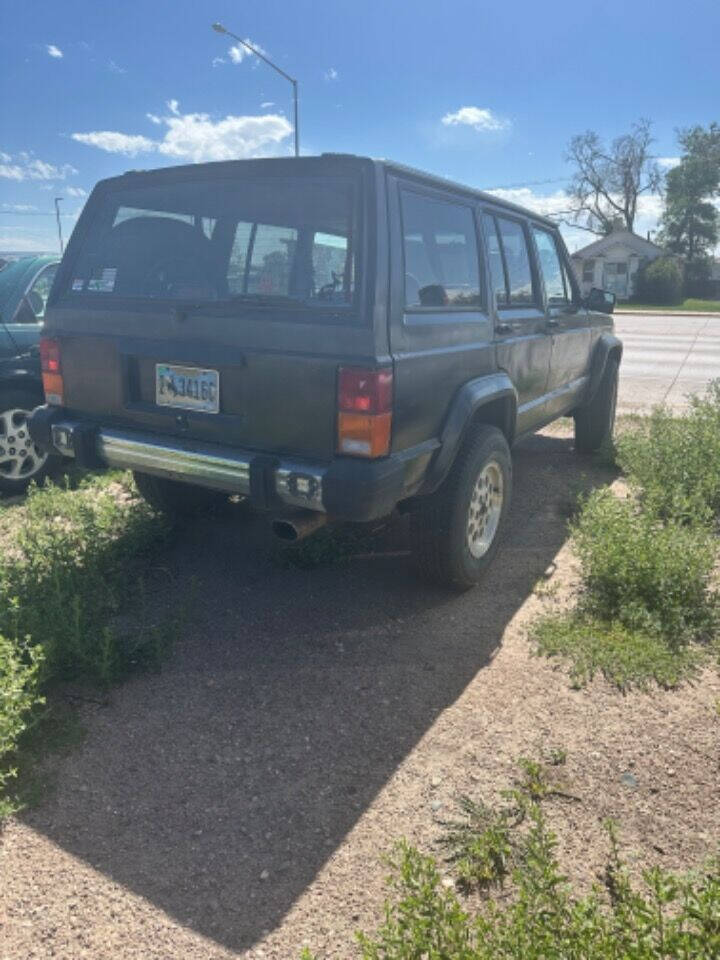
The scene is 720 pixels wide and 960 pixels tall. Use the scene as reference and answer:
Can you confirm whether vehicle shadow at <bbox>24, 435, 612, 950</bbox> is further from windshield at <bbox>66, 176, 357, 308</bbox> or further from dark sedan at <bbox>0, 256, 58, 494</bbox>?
dark sedan at <bbox>0, 256, 58, 494</bbox>

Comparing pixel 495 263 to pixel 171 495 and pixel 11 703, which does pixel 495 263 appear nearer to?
pixel 171 495

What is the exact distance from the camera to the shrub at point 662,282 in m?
44.6

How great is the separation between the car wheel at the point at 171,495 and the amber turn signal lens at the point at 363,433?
1.81 m

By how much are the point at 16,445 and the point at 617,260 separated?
53166 mm

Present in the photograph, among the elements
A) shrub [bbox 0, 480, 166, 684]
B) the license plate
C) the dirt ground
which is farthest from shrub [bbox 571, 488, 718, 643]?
shrub [bbox 0, 480, 166, 684]

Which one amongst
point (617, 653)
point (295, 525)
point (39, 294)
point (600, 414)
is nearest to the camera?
point (295, 525)

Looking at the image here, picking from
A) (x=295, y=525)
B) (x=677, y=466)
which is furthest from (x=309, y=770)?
(x=677, y=466)

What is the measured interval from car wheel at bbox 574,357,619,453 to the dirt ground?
3.09 meters

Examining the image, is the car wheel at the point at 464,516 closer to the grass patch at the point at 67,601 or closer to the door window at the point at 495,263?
the door window at the point at 495,263

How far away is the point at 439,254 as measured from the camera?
3496 millimetres

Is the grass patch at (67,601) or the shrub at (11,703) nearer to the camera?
the shrub at (11,703)

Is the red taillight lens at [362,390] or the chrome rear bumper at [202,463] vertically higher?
the red taillight lens at [362,390]

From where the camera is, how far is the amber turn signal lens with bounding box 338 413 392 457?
112 inches

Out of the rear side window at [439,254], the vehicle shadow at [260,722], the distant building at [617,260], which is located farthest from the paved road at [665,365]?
the distant building at [617,260]
